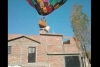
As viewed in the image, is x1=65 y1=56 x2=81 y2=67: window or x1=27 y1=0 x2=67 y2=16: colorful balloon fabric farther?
x1=65 y1=56 x2=81 y2=67: window

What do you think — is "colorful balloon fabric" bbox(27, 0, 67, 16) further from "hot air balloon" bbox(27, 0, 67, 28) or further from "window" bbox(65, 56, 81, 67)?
"window" bbox(65, 56, 81, 67)

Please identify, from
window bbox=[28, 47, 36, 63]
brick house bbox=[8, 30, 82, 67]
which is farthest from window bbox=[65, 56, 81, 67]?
window bbox=[28, 47, 36, 63]

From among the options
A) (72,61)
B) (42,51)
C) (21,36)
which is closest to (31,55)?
(42,51)

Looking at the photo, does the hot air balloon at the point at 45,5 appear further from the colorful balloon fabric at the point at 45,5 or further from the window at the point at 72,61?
the window at the point at 72,61

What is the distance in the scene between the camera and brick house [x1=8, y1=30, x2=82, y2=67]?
44.5 ft

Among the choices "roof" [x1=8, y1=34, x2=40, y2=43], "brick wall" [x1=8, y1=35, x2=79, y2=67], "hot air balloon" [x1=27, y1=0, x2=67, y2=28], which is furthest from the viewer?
"roof" [x1=8, y1=34, x2=40, y2=43]

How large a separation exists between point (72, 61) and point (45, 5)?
4.90 meters

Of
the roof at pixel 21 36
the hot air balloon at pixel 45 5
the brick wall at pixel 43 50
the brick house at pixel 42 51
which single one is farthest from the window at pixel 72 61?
the hot air balloon at pixel 45 5

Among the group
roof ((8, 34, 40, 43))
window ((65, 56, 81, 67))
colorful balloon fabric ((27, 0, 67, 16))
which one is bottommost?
window ((65, 56, 81, 67))

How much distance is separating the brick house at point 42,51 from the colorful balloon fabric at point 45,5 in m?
2.93

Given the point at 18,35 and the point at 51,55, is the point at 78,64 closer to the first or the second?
the point at 51,55

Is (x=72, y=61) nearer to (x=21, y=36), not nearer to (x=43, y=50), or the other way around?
(x=43, y=50)

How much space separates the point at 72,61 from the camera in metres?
13.9
